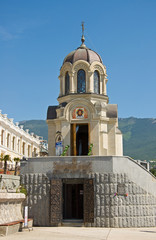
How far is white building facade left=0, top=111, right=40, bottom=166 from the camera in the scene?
49.9 metres

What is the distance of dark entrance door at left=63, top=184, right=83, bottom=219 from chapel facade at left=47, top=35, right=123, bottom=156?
16.4 feet

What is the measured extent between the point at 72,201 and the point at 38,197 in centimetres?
309

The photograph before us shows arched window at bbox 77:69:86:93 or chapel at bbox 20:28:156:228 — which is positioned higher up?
arched window at bbox 77:69:86:93

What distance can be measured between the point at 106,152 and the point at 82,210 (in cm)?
708

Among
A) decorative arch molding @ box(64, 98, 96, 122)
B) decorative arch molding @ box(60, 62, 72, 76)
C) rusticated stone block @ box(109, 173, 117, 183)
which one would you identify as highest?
decorative arch molding @ box(60, 62, 72, 76)

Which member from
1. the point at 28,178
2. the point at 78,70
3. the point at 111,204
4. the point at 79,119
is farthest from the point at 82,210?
the point at 78,70

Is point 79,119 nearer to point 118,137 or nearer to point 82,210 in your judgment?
point 118,137

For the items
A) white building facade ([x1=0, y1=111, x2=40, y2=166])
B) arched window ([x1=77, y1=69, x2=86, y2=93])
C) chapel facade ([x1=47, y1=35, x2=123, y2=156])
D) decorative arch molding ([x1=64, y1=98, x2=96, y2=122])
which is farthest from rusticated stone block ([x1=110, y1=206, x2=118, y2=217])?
white building facade ([x1=0, y1=111, x2=40, y2=166])

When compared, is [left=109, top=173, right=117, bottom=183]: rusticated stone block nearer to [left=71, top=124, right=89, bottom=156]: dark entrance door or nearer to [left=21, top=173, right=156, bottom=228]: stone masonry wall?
[left=21, top=173, right=156, bottom=228]: stone masonry wall

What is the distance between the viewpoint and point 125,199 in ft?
81.8

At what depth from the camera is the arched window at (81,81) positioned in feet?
113

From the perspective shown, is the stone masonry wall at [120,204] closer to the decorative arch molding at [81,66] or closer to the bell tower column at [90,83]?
the bell tower column at [90,83]

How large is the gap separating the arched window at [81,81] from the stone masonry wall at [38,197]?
38.1 ft

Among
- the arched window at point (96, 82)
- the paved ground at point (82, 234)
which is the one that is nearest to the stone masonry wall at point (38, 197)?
the paved ground at point (82, 234)
